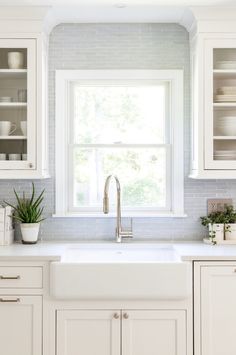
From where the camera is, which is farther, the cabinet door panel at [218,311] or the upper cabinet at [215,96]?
the upper cabinet at [215,96]

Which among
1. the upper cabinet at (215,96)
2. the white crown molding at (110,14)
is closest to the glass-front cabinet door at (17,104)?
the white crown molding at (110,14)

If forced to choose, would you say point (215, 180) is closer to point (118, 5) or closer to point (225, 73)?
point (225, 73)

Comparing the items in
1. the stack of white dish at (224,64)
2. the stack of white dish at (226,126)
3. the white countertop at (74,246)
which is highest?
the stack of white dish at (224,64)

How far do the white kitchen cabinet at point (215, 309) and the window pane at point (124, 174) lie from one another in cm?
85

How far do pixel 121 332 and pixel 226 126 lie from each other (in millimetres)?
1548

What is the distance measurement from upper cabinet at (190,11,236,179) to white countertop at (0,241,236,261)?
49 cm

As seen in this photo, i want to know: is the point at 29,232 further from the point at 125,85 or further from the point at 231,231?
the point at 231,231

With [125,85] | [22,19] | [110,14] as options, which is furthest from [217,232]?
[22,19]

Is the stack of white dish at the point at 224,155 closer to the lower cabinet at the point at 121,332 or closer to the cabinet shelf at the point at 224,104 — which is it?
the cabinet shelf at the point at 224,104

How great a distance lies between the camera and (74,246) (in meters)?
3.64

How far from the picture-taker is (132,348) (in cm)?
314

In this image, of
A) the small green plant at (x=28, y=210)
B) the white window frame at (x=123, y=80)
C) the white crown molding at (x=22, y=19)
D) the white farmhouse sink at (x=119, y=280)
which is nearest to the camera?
the white farmhouse sink at (x=119, y=280)

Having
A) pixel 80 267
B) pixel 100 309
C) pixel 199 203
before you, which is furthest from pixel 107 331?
pixel 199 203

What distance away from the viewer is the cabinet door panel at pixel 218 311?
3.16 m
